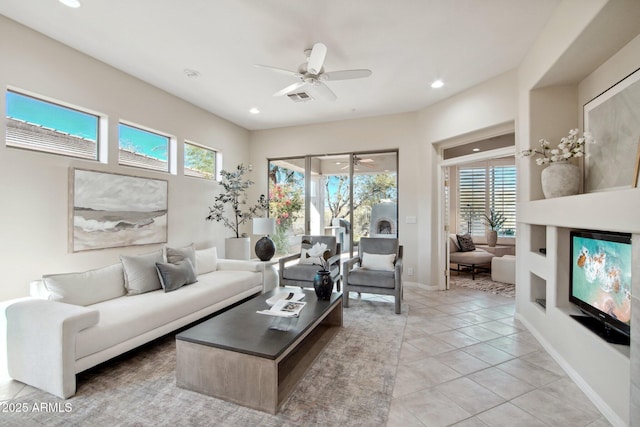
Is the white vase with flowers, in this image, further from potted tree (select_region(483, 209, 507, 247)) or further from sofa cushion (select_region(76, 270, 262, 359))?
potted tree (select_region(483, 209, 507, 247))

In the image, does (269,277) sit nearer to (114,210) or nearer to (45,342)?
(114,210)

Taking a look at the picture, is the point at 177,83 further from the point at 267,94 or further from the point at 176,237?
the point at 176,237

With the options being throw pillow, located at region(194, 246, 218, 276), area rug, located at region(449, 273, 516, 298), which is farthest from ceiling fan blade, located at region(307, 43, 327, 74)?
area rug, located at region(449, 273, 516, 298)

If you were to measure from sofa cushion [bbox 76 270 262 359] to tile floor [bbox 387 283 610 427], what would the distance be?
217 centimetres

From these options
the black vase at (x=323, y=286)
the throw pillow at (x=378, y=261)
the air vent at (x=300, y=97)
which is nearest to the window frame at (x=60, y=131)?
the air vent at (x=300, y=97)

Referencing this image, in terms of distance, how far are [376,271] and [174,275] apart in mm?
2564

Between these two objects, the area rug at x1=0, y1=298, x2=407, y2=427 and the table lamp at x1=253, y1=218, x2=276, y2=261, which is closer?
the area rug at x1=0, y1=298, x2=407, y2=427

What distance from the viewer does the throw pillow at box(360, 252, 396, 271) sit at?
4.22m

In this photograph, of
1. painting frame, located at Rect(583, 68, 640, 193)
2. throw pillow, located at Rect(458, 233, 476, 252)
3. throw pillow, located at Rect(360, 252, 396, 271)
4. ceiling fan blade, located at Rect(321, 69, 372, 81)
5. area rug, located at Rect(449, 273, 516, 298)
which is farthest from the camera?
throw pillow, located at Rect(458, 233, 476, 252)

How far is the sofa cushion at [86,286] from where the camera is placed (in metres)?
2.48

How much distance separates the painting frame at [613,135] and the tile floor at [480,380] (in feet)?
5.33

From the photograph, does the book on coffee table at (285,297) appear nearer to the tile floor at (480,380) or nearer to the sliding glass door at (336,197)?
the tile floor at (480,380)

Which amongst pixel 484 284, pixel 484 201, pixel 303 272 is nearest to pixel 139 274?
Result: pixel 303 272

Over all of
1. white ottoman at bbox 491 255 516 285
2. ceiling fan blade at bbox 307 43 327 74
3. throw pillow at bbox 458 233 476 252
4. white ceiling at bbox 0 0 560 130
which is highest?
white ceiling at bbox 0 0 560 130
